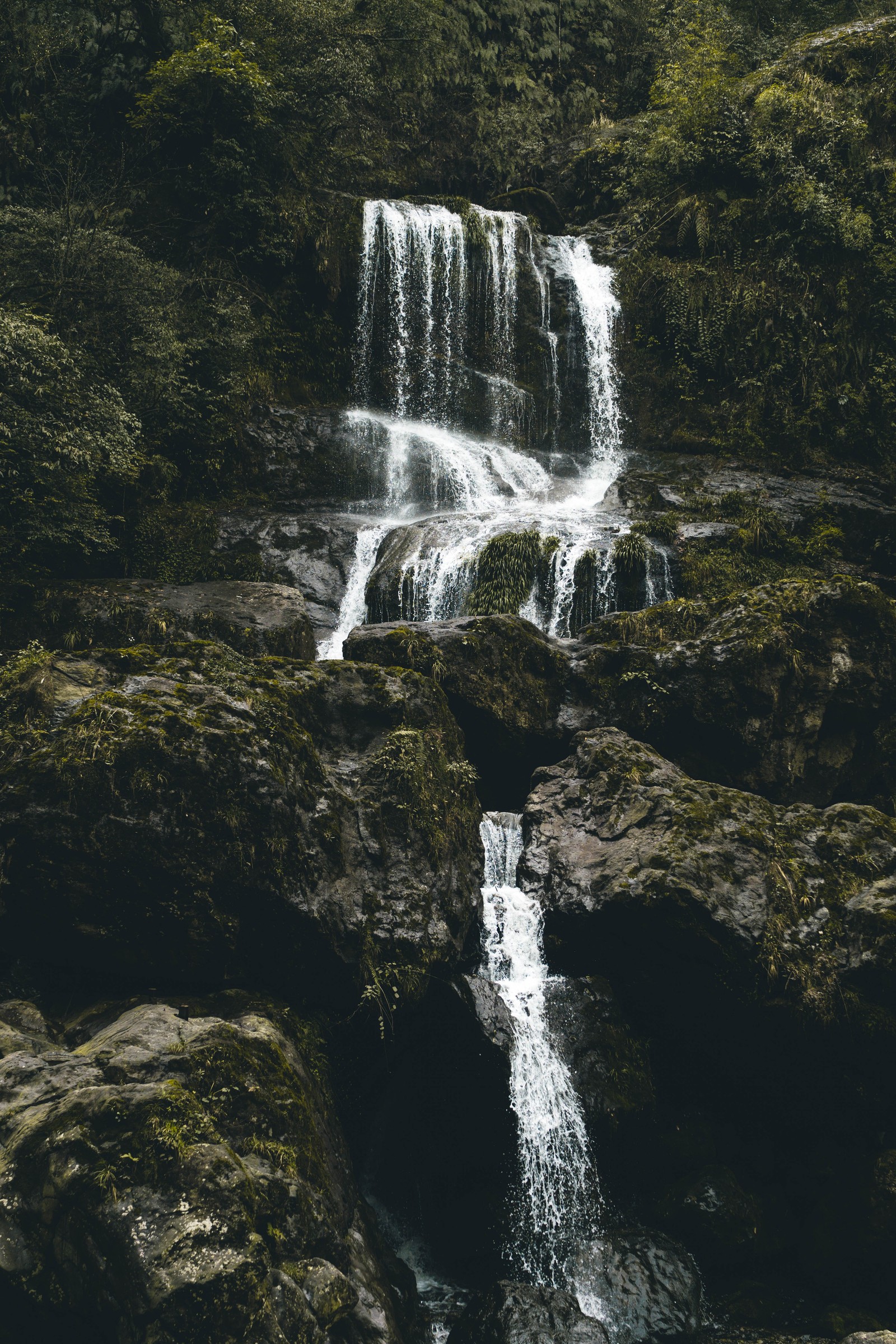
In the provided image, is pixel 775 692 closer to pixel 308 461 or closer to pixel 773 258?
pixel 308 461

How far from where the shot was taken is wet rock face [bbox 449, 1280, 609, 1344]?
16.1 ft

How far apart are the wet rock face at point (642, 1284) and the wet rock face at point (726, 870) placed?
1.97 meters

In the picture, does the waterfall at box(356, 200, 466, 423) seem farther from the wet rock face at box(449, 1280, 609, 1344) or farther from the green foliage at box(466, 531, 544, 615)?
the wet rock face at box(449, 1280, 609, 1344)

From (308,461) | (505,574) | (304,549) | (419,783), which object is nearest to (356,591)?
(304,549)

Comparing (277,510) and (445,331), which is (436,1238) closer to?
(277,510)

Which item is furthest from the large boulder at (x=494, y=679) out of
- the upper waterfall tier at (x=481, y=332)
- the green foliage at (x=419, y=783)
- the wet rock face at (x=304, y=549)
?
the upper waterfall tier at (x=481, y=332)

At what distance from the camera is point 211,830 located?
522 centimetres

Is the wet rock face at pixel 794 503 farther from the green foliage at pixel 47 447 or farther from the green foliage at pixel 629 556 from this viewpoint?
the green foliage at pixel 47 447

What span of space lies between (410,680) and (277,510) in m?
8.75

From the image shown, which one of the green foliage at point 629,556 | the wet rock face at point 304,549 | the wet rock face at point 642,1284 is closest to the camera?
the wet rock face at point 642,1284

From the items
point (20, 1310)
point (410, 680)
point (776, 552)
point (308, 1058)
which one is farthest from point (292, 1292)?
point (776, 552)

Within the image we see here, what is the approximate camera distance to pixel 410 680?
7734 millimetres

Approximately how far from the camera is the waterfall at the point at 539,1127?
5.91 meters

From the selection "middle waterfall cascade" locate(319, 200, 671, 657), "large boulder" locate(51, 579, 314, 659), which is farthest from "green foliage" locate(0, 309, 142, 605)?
"middle waterfall cascade" locate(319, 200, 671, 657)
